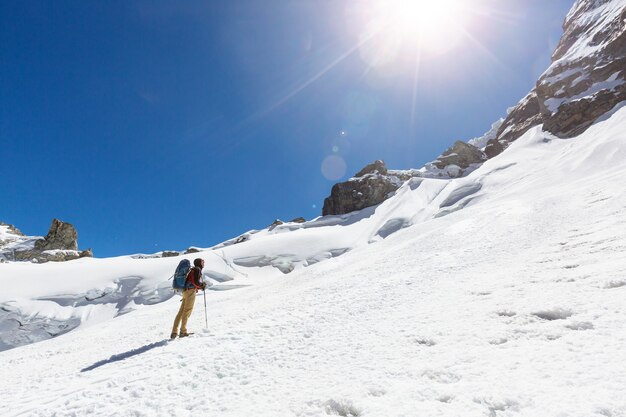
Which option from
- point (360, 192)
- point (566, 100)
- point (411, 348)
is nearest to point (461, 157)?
point (566, 100)

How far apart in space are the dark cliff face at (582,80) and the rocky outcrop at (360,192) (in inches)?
1476

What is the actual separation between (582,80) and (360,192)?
67.6 meters

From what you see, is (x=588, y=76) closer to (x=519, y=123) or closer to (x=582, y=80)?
(x=582, y=80)

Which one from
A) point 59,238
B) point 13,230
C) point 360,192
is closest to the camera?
point 360,192

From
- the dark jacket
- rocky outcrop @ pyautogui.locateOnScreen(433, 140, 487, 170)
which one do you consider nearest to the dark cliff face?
rocky outcrop @ pyautogui.locateOnScreen(433, 140, 487, 170)

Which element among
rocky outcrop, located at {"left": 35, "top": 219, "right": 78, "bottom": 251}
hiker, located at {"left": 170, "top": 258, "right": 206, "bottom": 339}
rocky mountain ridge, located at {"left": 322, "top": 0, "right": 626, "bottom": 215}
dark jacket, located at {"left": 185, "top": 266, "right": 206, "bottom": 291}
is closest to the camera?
hiker, located at {"left": 170, "top": 258, "right": 206, "bottom": 339}

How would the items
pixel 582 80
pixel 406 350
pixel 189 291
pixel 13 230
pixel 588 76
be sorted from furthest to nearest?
1. pixel 13 230
2. pixel 582 80
3. pixel 588 76
4. pixel 189 291
5. pixel 406 350

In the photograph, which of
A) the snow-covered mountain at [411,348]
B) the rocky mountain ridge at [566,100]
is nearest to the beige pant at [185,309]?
the snow-covered mountain at [411,348]

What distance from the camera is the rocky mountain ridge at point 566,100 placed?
75.4m

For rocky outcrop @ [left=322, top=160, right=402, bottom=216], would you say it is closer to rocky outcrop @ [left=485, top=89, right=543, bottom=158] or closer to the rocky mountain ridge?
the rocky mountain ridge

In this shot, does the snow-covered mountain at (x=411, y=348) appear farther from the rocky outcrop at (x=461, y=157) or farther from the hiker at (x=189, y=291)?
the rocky outcrop at (x=461, y=157)

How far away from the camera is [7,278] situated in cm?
3412

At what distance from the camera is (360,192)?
110 metres

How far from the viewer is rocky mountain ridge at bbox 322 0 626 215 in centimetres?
7538
